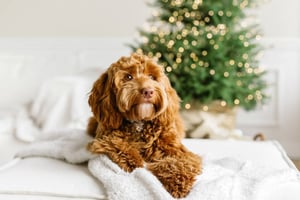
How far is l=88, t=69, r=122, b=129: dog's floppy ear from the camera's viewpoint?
59.2 inches

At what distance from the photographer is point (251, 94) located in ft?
10.6

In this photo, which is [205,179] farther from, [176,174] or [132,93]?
[132,93]

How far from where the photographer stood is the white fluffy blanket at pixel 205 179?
1.32 meters

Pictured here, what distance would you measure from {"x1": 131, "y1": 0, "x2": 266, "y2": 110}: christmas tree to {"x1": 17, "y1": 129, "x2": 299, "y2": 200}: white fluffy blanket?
146 centimetres

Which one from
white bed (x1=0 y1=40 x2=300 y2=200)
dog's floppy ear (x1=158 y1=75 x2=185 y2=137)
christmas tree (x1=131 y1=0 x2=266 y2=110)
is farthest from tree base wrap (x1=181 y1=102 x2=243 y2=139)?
dog's floppy ear (x1=158 y1=75 x2=185 y2=137)

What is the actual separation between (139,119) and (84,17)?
2879 millimetres

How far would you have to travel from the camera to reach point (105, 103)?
151 cm

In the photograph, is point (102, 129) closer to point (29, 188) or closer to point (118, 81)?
point (118, 81)

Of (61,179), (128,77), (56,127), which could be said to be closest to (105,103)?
(128,77)

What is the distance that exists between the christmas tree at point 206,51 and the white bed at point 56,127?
1.94 feet

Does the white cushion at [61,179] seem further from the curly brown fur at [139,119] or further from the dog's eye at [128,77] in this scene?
the dog's eye at [128,77]

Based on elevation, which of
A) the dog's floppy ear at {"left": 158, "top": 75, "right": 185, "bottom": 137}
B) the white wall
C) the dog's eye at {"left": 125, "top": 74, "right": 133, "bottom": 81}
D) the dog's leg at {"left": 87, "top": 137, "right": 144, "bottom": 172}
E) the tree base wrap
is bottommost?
the tree base wrap

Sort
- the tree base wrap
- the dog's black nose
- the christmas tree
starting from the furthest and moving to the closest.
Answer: the tree base wrap
the christmas tree
the dog's black nose

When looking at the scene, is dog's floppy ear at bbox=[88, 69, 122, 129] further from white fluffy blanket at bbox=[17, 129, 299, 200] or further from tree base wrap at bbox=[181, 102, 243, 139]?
tree base wrap at bbox=[181, 102, 243, 139]
